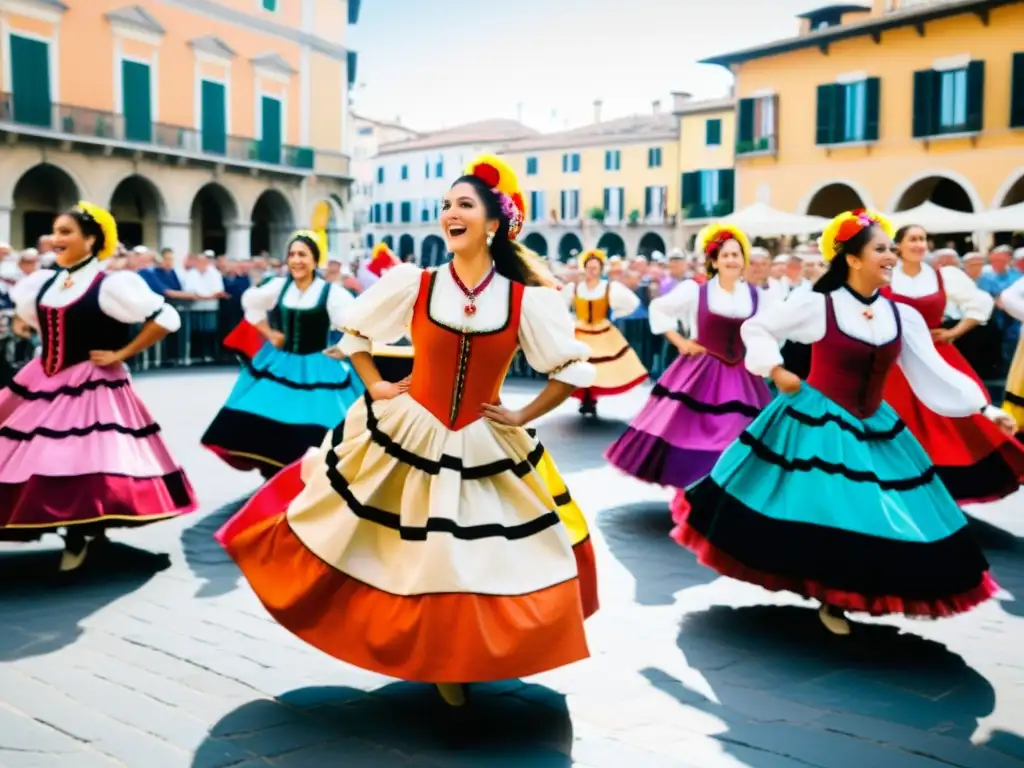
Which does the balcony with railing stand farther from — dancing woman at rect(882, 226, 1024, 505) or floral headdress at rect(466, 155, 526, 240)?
floral headdress at rect(466, 155, 526, 240)

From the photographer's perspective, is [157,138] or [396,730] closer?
[396,730]

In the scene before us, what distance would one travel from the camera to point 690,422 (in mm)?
7582

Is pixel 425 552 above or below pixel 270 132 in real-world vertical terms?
below

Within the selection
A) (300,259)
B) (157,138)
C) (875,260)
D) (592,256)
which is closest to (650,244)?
(157,138)

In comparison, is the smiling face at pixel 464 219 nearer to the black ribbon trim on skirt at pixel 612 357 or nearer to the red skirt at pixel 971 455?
the red skirt at pixel 971 455

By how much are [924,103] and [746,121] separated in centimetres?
559

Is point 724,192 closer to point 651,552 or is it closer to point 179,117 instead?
point 179,117

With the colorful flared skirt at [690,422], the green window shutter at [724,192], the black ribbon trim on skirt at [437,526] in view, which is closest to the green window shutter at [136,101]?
the green window shutter at [724,192]

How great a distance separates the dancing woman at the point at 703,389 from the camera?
746cm

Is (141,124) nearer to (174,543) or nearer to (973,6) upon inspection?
(973,6)

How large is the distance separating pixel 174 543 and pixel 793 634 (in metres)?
3.52

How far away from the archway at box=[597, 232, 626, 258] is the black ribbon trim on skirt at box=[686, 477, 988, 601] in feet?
171

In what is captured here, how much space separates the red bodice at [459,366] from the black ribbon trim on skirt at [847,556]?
5.01 feet

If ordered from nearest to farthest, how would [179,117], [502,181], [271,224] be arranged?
[502,181] → [179,117] → [271,224]
